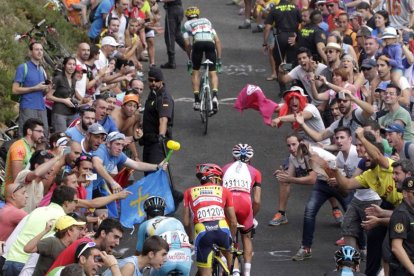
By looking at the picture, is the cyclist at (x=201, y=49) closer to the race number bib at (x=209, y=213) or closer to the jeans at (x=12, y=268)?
the race number bib at (x=209, y=213)

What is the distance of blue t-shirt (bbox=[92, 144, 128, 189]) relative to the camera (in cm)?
1786

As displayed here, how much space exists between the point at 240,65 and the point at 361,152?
13.3m

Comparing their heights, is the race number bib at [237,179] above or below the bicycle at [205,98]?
above

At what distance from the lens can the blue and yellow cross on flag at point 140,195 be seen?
18.0 metres

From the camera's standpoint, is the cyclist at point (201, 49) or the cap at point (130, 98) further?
the cyclist at point (201, 49)

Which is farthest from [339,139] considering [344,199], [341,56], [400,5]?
[400,5]

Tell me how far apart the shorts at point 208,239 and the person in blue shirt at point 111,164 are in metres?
2.10

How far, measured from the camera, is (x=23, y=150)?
16.8 meters

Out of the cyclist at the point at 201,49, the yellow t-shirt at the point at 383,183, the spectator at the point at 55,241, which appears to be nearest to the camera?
the spectator at the point at 55,241

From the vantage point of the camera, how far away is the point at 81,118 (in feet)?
59.9

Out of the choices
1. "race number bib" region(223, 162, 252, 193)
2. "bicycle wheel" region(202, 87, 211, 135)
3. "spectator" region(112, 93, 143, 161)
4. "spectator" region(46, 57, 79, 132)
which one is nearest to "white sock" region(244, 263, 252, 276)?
"race number bib" region(223, 162, 252, 193)

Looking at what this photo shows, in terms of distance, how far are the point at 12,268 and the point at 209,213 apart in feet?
9.17

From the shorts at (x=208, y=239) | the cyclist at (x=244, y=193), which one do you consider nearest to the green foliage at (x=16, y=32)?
the cyclist at (x=244, y=193)

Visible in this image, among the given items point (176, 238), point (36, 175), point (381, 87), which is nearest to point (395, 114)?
point (381, 87)
